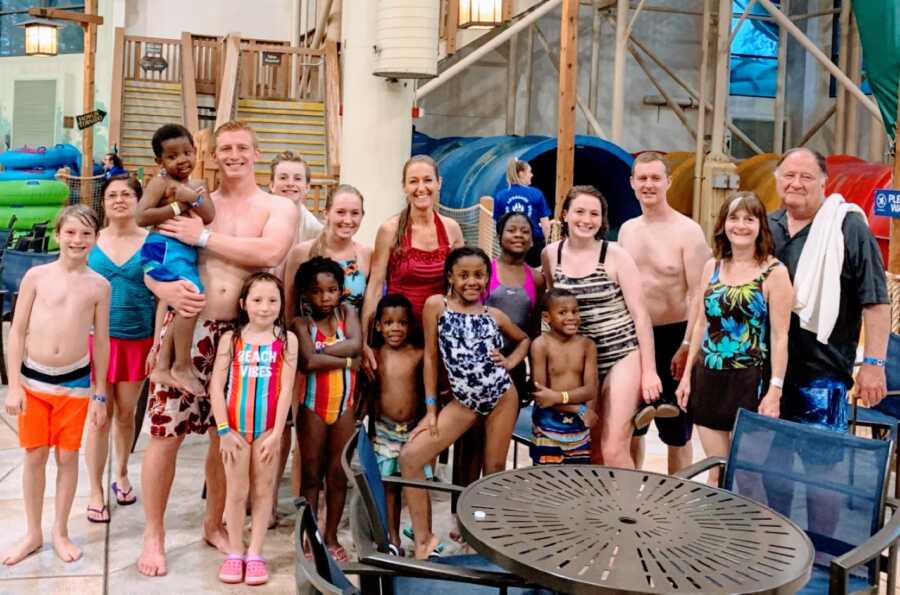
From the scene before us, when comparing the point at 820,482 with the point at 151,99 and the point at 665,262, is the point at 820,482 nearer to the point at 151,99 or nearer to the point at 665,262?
the point at 665,262

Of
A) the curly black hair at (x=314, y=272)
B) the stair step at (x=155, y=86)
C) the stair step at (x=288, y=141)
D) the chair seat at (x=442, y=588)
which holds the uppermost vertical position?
the stair step at (x=155, y=86)

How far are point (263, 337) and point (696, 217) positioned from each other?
11308 mm

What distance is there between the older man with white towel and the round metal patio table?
3.42ft

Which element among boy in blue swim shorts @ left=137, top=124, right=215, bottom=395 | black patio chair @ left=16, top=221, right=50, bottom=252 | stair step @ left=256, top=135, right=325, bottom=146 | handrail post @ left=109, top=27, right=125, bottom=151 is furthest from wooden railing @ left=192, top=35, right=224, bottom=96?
boy in blue swim shorts @ left=137, top=124, right=215, bottom=395

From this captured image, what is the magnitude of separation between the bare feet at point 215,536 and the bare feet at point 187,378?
2.54 feet

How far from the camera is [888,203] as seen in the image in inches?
271

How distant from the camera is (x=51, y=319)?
13.7 feet

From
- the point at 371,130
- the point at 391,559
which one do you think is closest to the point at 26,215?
the point at 371,130

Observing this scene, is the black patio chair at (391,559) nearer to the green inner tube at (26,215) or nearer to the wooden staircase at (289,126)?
the wooden staircase at (289,126)

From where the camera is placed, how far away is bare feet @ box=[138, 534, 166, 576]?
4.14 m

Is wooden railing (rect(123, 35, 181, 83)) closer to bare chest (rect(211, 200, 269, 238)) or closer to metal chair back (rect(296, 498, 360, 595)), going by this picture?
bare chest (rect(211, 200, 269, 238))

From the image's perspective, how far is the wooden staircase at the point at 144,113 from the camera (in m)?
16.3

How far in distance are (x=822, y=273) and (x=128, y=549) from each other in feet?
10.4

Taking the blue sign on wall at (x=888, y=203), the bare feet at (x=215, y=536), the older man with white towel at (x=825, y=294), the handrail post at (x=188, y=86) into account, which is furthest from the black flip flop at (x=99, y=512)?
the handrail post at (x=188, y=86)
